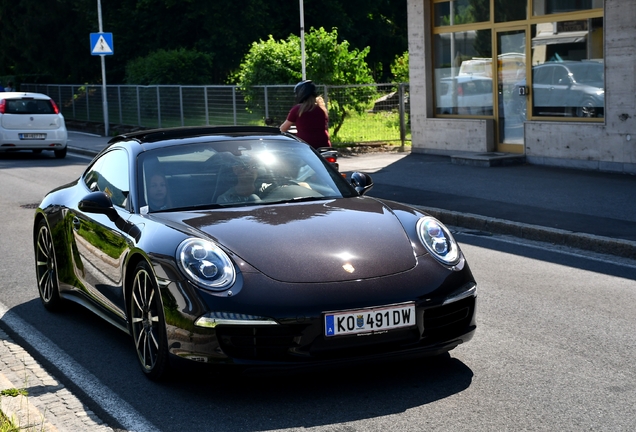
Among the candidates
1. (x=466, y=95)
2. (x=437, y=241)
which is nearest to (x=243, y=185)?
(x=437, y=241)

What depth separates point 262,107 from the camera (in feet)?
82.8

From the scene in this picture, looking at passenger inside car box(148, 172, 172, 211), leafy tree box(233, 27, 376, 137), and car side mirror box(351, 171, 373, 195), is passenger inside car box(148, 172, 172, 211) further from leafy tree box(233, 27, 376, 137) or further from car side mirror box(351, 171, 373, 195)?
leafy tree box(233, 27, 376, 137)

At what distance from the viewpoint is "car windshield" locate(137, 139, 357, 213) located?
6461 mm

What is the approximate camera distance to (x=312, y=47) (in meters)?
25.1

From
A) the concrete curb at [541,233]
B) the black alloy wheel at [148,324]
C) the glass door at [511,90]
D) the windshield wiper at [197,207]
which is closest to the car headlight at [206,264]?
the black alloy wheel at [148,324]

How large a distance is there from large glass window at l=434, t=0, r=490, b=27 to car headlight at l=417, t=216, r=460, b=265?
14.5 meters

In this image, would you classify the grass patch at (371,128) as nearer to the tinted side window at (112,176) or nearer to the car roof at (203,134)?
the tinted side window at (112,176)

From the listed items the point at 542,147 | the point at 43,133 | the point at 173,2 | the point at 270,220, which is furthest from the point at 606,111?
the point at 173,2

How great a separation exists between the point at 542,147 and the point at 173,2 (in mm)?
30984

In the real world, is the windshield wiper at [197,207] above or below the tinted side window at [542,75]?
below

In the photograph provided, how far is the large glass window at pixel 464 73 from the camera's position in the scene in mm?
19922

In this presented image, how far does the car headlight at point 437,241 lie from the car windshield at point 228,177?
837 mm

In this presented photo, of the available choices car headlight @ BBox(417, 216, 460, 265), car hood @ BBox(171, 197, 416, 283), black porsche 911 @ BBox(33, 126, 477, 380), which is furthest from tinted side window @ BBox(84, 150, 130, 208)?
car headlight @ BBox(417, 216, 460, 265)

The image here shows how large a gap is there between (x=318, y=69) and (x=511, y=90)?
667 centimetres
